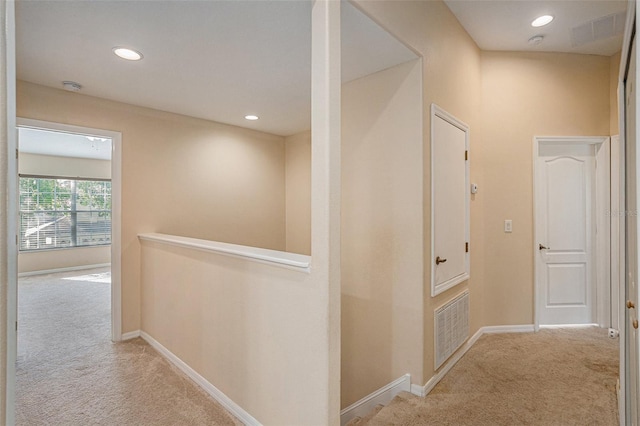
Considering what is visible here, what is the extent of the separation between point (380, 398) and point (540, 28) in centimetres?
357

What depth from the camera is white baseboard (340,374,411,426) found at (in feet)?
7.53

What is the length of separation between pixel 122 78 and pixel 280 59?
1.43 metres

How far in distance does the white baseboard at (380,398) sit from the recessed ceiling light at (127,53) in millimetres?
3036

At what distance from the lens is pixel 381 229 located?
2.47m

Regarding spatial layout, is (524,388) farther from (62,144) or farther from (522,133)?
(62,144)

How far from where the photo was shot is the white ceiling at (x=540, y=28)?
8.48 ft

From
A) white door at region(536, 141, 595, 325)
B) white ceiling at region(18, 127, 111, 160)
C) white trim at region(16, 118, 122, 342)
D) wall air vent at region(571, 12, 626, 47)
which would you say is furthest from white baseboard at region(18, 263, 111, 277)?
wall air vent at region(571, 12, 626, 47)

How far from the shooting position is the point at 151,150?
11.4 ft

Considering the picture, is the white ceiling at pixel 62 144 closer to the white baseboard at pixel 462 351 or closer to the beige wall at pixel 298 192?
the beige wall at pixel 298 192

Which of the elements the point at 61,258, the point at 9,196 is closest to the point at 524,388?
the point at 9,196

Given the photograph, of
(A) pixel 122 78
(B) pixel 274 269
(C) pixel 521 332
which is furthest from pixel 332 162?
(C) pixel 521 332

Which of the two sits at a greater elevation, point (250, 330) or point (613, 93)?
point (613, 93)

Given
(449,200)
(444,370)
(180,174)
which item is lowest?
(444,370)

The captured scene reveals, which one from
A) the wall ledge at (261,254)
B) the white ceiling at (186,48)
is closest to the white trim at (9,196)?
the wall ledge at (261,254)
